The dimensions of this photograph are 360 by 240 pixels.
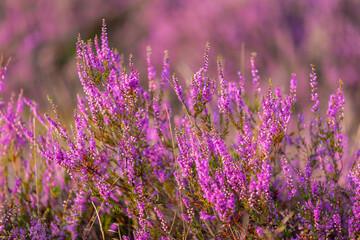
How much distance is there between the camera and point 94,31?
33.5 feet

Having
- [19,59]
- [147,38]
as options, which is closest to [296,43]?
[147,38]

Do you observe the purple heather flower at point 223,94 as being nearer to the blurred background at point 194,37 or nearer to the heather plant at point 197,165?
the heather plant at point 197,165

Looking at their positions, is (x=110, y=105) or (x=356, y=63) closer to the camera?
(x=110, y=105)

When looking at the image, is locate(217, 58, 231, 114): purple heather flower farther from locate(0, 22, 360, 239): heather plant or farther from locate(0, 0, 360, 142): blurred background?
locate(0, 0, 360, 142): blurred background

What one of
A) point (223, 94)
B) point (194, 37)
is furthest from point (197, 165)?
point (194, 37)

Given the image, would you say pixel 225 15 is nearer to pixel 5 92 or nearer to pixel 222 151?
pixel 5 92

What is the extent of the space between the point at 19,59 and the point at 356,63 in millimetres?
8669

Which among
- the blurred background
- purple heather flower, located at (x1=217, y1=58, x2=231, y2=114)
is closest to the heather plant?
purple heather flower, located at (x1=217, y1=58, x2=231, y2=114)

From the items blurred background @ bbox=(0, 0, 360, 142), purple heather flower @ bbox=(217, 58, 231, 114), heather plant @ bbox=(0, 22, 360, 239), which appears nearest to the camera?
heather plant @ bbox=(0, 22, 360, 239)

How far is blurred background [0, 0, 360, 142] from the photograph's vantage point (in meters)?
6.61

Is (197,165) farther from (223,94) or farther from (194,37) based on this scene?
Result: (194,37)

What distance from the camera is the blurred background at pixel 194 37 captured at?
21.7 feet

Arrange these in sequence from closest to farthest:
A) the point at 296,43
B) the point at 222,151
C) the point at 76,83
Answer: the point at 222,151 < the point at 296,43 < the point at 76,83

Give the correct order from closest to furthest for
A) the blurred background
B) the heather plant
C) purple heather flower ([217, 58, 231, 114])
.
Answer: the heather plant
purple heather flower ([217, 58, 231, 114])
the blurred background
